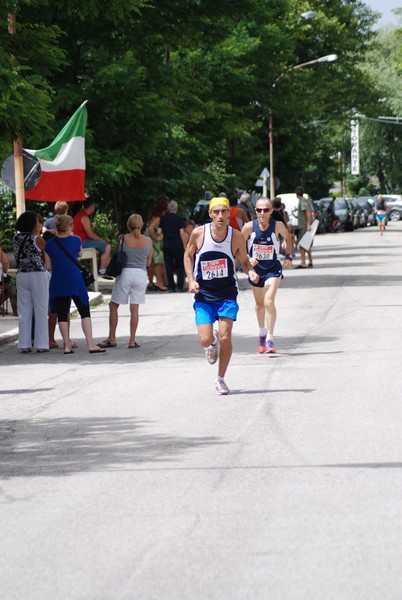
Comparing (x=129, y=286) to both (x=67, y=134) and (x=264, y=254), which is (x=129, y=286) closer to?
(x=264, y=254)

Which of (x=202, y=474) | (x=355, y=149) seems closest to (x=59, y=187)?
(x=202, y=474)

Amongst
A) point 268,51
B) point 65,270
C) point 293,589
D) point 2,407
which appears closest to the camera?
point 293,589

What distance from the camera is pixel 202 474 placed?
7.80 meters

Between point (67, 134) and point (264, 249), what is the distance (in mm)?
8025

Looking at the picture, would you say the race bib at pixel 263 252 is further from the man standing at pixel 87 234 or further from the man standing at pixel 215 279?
the man standing at pixel 87 234

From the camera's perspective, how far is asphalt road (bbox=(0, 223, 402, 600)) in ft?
18.2

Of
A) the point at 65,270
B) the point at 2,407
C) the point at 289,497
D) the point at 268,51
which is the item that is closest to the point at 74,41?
the point at 65,270

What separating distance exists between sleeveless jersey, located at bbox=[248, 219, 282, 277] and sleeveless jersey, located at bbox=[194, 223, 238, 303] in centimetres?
301

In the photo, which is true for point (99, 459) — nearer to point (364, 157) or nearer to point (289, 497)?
point (289, 497)

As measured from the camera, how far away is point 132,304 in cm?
1596

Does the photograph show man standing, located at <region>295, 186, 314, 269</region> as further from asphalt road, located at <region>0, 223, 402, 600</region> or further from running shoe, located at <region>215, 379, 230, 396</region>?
running shoe, located at <region>215, 379, 230, 396</region>

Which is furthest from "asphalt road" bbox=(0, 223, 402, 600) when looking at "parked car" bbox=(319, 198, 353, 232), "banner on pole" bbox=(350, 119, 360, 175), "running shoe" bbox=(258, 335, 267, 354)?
"banner on pole" bbox=(350, 119, 360, 175)

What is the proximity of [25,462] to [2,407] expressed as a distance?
271 cm

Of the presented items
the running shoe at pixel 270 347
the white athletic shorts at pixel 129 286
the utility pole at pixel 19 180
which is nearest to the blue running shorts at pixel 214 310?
the running shoe at pixel 270 347
